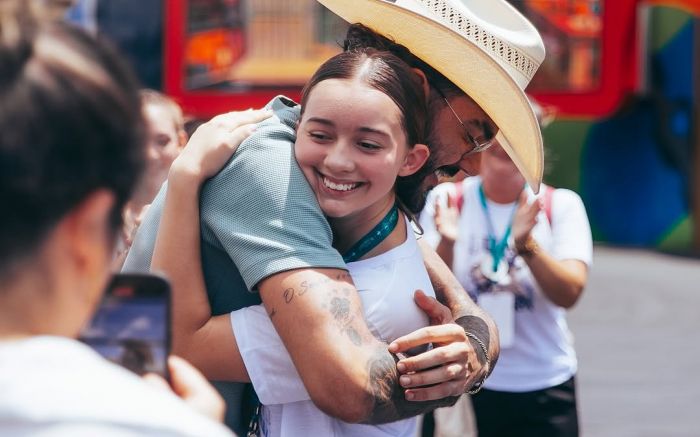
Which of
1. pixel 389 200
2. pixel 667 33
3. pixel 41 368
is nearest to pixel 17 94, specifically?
pixel 41 368

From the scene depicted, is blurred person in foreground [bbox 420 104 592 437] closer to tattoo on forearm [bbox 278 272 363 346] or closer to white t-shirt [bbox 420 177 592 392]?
white t-shirt [bbox 420 177 592 392]

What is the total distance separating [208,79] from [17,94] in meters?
9.32

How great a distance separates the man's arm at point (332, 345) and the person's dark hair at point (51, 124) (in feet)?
2.59

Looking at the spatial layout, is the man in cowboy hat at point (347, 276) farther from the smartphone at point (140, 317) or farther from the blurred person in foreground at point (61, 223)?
the blurred person in foreground at point (61, 223)

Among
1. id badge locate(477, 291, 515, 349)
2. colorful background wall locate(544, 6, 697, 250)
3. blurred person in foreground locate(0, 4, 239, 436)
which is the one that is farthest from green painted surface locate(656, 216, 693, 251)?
blurred person in foreground locate(0, 4, 239, 436)

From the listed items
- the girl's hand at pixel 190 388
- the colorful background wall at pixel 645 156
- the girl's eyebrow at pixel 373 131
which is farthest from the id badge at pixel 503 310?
the colorful background wall at pixel 645 156

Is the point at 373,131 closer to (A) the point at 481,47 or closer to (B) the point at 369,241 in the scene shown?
(B) the point at 369,241

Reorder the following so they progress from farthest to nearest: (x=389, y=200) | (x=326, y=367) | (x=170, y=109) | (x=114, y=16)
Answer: (x=114, y=16) → (x=170, y=109) → (x=389, y=200) → (x=326, y=367)

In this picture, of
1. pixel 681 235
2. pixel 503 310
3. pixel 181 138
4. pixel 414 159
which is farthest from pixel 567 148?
pixel 414 159

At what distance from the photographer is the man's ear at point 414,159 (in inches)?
83.8

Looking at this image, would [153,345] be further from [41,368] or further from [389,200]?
[389,200]

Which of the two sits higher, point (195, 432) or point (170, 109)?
point (195, 432)

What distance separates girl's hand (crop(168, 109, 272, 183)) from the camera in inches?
77.7

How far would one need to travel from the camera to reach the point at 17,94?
41.2 inches
